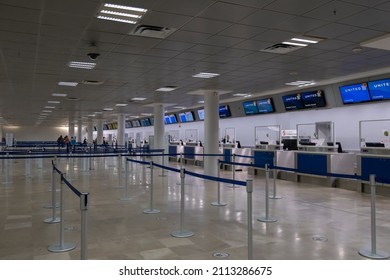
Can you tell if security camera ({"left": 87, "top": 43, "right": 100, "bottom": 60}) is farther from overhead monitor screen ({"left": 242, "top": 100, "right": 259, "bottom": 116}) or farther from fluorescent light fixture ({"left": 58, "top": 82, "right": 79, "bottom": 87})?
overhead monitor screen ({"left": 242, "top": 100, "right": 259, "bottom": 116})

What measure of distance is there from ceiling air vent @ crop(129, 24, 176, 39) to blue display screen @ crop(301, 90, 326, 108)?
30.7 ft

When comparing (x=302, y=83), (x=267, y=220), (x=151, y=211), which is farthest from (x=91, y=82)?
(x=267, y=220)

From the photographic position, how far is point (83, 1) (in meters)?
5.11

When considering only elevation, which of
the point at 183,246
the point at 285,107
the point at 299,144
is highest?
the point at 285,107

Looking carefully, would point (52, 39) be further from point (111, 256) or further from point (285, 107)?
point (285, 107)

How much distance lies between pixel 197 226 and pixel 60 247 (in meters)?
2.37

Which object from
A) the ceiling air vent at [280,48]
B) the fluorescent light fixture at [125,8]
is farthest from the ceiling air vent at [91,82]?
the fluorescent light fixture at [125,8]

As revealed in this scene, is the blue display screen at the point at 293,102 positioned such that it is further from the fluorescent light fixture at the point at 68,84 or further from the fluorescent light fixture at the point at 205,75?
the fluorescent light fixture at the point at 68,84

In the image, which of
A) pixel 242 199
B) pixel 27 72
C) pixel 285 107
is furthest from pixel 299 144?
pixel 27 72

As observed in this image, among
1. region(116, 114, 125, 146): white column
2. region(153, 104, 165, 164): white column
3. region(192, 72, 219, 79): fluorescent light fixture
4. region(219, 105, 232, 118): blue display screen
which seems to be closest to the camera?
region(192, 72, 219, 79): fluorescent light fixture

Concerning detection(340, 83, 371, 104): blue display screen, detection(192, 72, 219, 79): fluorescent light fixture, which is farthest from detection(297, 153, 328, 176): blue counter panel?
detection(192, 72, 219, 79): fluorescent light fixture

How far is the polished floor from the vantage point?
15.2 feet

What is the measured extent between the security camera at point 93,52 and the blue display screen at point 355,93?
950cm

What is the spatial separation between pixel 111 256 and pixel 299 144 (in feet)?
35.1
